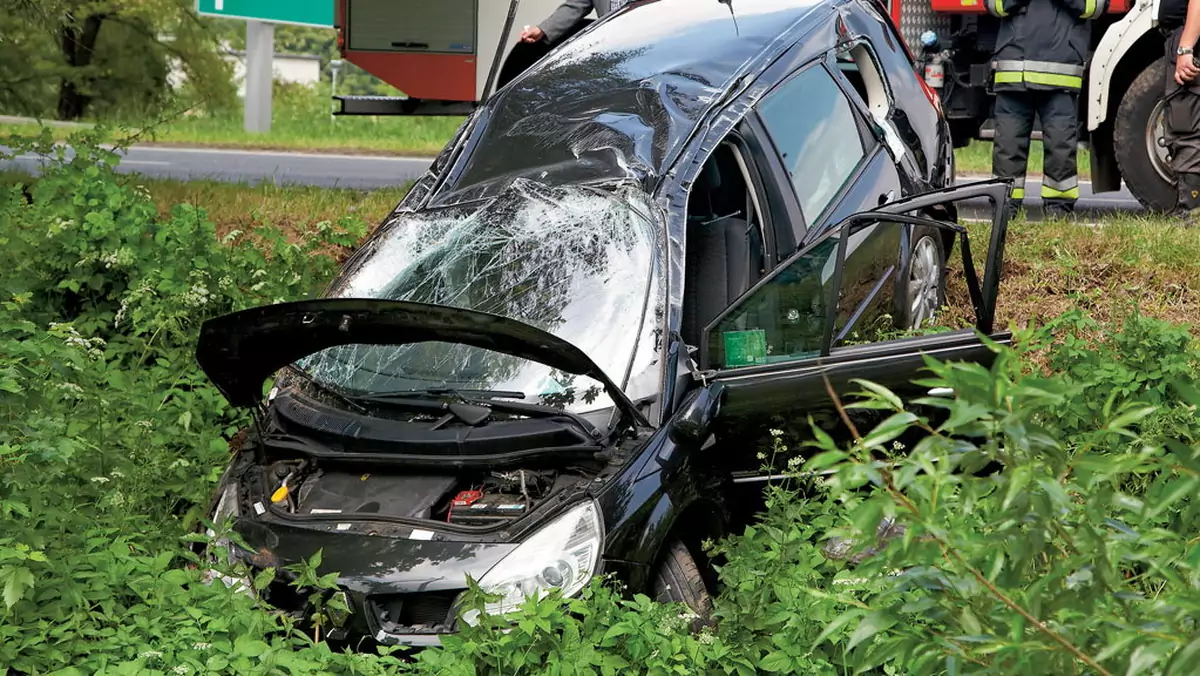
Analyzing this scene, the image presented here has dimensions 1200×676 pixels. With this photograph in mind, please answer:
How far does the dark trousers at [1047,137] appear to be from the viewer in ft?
26.7

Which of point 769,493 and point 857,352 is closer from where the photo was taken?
point 769,493

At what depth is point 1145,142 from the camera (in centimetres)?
850

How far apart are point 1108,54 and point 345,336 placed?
240 inches

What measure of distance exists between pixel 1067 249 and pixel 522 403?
367cm

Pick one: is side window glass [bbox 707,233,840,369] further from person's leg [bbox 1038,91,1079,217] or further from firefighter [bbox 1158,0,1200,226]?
person's leg [bbox 1038,91,1079,217]

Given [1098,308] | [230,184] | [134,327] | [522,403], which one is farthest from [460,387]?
[230,184]

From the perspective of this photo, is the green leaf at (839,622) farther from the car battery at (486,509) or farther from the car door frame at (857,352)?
the car door frame at (857,352)

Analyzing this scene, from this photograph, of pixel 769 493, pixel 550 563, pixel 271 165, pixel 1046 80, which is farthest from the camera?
pixel 271 165

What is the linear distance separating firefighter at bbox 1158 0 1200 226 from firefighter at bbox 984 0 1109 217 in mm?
491

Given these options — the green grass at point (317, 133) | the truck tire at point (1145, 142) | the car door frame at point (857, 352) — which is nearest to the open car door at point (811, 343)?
the car door frame at point (857, 352)

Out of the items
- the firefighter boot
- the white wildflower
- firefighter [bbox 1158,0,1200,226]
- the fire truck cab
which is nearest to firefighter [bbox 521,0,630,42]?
the white wildflower

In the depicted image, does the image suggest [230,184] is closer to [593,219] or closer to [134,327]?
[134,327]

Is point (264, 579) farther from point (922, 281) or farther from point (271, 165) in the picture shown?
point (271, 165)

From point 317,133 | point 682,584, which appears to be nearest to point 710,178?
point 682,584
